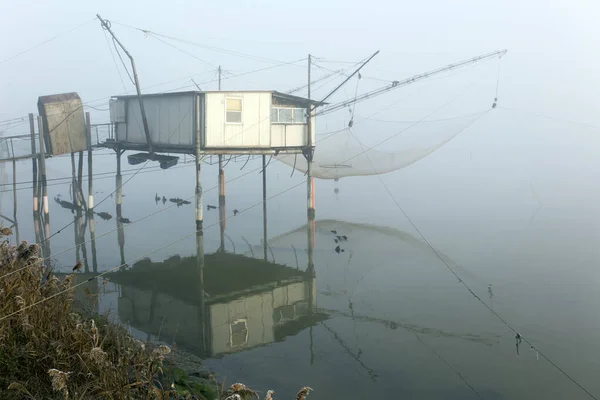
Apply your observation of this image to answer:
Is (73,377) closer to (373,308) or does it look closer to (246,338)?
(246,338)

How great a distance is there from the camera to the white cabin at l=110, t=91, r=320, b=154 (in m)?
21.8

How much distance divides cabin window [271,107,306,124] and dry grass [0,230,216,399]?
15.5 metres

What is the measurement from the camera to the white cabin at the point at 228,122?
21.8m

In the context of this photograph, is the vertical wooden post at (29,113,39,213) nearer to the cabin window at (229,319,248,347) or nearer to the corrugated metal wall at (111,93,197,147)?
the corrugated metal wall at (111,93,197,147)

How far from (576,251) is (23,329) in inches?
798

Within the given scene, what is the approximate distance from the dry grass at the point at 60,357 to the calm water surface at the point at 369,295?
311cm

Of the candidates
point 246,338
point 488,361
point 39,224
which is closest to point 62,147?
point 39,224

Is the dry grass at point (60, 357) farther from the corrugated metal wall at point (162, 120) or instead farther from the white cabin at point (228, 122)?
the corrugated metal wall at point (162, 120)

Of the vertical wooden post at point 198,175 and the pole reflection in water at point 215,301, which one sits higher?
the vertical wooden post at point 198,175

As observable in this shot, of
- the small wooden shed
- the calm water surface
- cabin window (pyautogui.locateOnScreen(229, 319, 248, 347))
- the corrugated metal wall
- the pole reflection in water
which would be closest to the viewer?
the calm water surface

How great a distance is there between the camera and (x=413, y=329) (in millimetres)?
13312

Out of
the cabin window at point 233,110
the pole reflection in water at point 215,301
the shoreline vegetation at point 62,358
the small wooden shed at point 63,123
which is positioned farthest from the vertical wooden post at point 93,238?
the shoreline vegetation at point 62,358

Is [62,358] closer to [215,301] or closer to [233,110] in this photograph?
[215,301]

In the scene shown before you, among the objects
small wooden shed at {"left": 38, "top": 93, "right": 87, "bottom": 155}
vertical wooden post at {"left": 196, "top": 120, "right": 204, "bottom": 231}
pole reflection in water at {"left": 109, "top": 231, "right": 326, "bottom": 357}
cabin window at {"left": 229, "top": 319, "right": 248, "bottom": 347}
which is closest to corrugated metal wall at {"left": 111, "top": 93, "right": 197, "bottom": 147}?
vertical wooden post at {"left": 196, "top": 120, "right": 204, "bottom": 231}
